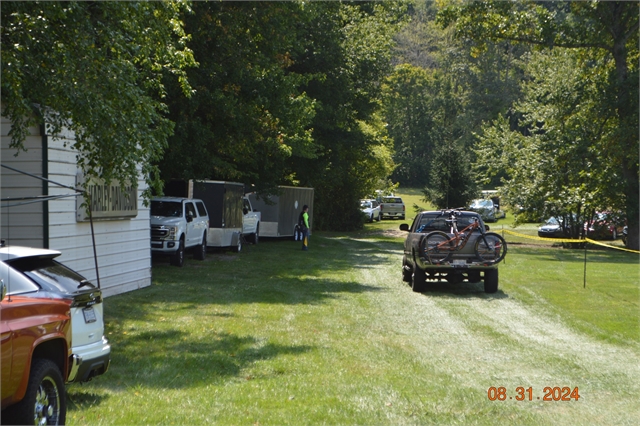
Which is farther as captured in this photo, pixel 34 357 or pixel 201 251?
pixel 201 251

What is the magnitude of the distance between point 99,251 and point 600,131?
27238mm

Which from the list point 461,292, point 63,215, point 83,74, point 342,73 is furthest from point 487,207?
point 83,74

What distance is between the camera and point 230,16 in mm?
25234

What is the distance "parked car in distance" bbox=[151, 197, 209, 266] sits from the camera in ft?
76.8

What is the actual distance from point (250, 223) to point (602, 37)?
1757cm

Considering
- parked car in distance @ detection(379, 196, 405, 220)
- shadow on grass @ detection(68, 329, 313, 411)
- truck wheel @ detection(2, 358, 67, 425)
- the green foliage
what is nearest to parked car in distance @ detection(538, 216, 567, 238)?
the green foliage

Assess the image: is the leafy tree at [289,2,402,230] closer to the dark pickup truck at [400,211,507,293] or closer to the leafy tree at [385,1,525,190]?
the dark pickup truck at [400,211,507,293]

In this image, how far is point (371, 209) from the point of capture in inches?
2549

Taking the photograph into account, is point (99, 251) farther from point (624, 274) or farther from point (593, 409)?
point (624, 274)

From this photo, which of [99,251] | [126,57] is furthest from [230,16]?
[126,57]

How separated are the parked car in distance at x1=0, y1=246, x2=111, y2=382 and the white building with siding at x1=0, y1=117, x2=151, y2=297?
5.39 metres

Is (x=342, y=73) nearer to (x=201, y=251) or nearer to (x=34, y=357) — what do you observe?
(x=201, y=251)

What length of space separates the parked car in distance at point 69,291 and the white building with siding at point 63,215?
539 cm
